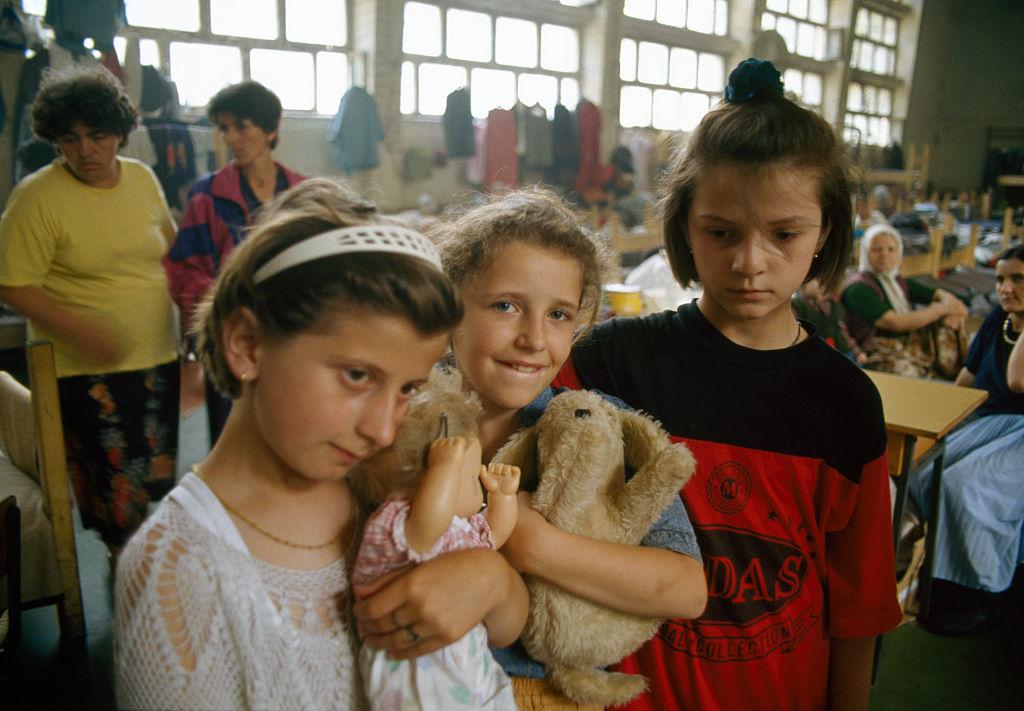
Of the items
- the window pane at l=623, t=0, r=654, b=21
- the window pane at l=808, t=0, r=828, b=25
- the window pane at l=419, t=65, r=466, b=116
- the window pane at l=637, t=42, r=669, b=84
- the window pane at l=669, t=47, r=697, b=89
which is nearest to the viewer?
the window pane at l=419, t=65, r=466, b=116

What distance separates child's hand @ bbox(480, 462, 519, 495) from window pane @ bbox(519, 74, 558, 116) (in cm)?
754

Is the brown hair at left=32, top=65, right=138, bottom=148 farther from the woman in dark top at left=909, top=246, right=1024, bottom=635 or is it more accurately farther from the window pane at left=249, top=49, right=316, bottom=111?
the window pane at left=249, top=49, right=316, bottom=111

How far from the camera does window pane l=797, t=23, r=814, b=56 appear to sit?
446 inches

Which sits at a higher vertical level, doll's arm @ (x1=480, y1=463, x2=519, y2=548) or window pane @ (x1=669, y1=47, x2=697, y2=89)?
window pane @ (x1=669, y1=47, x2=697, y2=89)

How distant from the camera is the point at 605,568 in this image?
882mm

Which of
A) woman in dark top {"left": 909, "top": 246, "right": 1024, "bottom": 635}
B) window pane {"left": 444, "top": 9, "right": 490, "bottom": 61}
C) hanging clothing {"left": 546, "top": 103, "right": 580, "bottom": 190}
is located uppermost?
window pane {"left": 444, "top": 9, "right": 490, "bottom": 61}

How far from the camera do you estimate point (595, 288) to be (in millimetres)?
1166

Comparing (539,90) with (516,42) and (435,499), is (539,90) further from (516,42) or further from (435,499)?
(435,499)

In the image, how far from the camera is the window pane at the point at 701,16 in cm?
970

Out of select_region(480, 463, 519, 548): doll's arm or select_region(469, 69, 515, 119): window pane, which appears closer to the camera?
select_region(480, 463, 519, 548): doll's arm

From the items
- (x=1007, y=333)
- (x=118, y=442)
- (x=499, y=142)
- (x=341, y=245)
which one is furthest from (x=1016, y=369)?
(x=499, y=142)

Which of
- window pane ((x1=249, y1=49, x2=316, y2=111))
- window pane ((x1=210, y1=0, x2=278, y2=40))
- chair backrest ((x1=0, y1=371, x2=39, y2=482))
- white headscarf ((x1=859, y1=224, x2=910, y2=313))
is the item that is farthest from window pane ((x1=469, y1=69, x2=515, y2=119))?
chair backrest ((x1=0, y1=371, x2=39, y2=482))

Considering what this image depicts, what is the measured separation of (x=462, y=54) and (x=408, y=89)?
2.49 ft

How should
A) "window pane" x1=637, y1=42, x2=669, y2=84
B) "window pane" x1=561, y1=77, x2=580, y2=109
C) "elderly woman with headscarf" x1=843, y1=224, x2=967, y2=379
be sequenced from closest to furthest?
"elderly woman with headscarf" x1=843, y1=224, x2=967, y2=379 → "window pane" x1=561, y1=77, x2=580, y2=109 → "window pane" x1=637, y1=42, x2=669, y2=84
